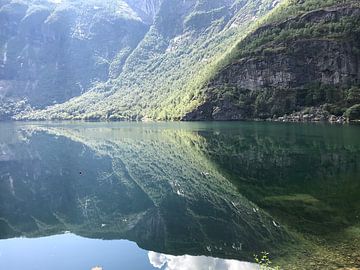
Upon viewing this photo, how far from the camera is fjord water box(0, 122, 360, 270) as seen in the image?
1120 inches

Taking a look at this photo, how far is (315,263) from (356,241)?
17.2 feet

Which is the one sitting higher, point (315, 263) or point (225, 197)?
point (225, 197)

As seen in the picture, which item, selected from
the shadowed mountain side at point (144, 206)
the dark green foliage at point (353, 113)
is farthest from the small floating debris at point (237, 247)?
the dark green foliage at point (353, 113)

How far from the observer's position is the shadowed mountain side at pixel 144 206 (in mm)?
31375

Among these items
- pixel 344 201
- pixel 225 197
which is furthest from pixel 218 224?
pixel 344 201

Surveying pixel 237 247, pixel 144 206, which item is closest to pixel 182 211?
pixel 144 206

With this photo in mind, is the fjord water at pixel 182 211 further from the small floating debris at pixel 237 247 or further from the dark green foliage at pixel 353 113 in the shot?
the dark green foliage at pixel 353 113

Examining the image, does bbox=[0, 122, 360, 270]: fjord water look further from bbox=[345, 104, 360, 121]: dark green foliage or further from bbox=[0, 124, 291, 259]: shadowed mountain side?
bbox=[345, 104, 360, 121]: dark green foliage

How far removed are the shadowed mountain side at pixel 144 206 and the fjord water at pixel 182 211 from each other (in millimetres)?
113

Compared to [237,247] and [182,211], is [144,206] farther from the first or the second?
[237,247]

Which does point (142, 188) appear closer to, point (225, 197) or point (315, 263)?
point (225, 197)

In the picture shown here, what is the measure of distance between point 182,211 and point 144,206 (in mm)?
4629

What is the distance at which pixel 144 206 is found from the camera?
42562 millimetres

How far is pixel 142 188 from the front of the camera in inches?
2056
